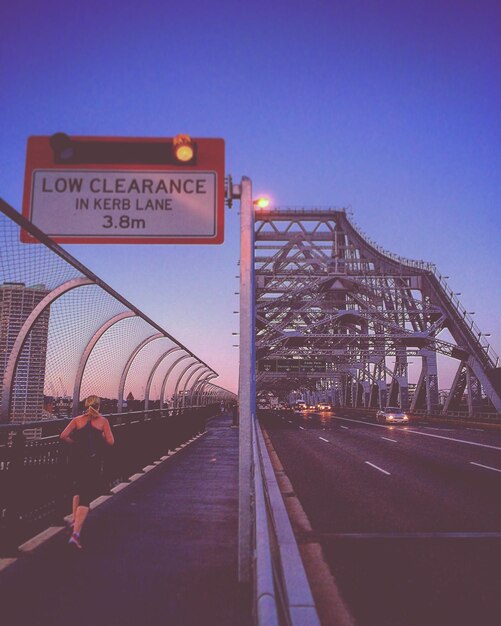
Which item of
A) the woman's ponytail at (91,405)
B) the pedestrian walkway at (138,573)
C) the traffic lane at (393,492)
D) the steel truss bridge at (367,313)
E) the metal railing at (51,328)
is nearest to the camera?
the pedestrian walkway at (138,573)

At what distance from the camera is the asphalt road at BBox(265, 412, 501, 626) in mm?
4359

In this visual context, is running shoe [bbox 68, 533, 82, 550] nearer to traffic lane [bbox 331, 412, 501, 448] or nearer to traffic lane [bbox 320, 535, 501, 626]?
traffic lane [bbox 320, 535, 501, 626]

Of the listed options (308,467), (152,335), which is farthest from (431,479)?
(152,335)

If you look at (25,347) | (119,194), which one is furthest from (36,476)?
(119,194)

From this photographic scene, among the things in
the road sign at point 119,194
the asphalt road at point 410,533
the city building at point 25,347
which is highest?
the road sign at point 119,194

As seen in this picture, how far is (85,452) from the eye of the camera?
573 centimetres

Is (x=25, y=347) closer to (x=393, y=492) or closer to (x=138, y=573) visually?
(x=138, y=573)

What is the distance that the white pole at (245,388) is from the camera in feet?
14.7

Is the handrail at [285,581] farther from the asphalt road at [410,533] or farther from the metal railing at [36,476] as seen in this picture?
the metal railing at [36,476]

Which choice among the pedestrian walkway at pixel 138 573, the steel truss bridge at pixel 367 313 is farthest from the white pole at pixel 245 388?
the steel truss bridge at pixel 367 313

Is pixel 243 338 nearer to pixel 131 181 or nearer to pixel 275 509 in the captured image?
pixel 131 181

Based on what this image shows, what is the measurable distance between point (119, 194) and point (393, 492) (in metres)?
7.80

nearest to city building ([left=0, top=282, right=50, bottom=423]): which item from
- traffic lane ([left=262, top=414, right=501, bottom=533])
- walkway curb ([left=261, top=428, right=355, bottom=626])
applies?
walkway curb ([left=261, top=428, right=355, bottom=626])

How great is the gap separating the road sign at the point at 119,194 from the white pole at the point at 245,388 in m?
0.37
